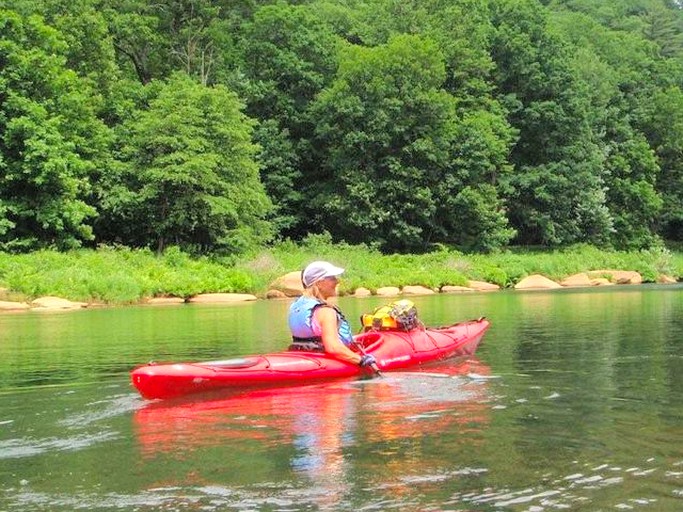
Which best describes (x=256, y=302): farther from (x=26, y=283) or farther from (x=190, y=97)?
(x=190, y=97)

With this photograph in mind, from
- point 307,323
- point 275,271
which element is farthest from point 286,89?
point 307,323

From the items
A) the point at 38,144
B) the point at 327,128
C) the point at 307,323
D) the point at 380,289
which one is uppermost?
the point at 327,128

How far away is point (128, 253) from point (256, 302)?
6744 mm

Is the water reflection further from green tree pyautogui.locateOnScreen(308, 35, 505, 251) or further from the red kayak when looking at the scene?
green tree pyautogui.locateOnScreen(308, 35, 505, 251)

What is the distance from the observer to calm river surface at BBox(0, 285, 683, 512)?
15.6 feet

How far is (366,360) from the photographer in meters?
9.09

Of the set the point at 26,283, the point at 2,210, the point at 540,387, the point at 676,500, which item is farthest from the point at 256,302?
the point at 676,500

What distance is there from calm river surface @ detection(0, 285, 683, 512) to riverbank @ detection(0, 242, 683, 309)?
41.3 feet

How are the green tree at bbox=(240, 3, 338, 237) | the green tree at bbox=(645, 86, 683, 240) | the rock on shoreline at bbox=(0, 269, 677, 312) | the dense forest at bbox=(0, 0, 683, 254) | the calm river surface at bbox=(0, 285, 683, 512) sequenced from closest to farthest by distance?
the calm river surface at bbox=(0, 285, 683, 512) → the rock on shoreline at bbox=(0, 269, 677, 312) → the dense forest at bbox=(0, 0, 683, 254) → the green tree at bbox=(240, 3, 338, 237) → the green tree at bbox=(645, 86, 683, 240)

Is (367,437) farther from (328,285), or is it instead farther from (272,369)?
(328,285)

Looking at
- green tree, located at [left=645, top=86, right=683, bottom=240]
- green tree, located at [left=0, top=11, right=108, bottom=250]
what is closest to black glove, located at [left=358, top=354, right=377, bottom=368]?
green tree, located at [left=0, top=11, right=108, bottom=250]

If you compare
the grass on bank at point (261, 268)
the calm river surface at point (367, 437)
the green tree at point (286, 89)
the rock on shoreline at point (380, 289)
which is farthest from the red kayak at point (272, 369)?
the green tree at point (286, 89)

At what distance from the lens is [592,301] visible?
77.6 ft

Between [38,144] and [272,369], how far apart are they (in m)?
21.9
